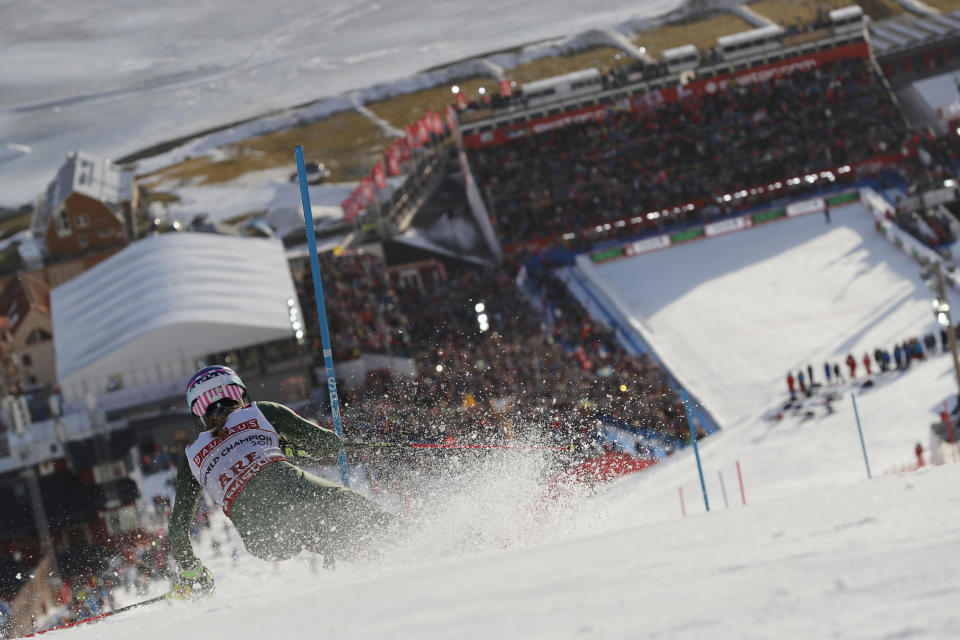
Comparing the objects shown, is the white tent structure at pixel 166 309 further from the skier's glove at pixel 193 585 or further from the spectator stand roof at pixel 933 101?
the spectator stand roof at pixel 933 101

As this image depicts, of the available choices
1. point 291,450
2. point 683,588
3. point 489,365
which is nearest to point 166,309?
point 489,365

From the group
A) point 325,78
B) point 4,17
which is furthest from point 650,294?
point 4,17

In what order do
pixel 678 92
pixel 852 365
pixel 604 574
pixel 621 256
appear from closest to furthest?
pixel 604 574, pixel 852 365, pixel 621 256, pixel 678 92

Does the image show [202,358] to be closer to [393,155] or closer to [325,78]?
[393,155]

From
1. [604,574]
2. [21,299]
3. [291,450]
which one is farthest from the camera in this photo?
[21,299]

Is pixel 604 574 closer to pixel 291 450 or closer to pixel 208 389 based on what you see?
pixel 291 450

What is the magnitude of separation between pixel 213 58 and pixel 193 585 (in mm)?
66186

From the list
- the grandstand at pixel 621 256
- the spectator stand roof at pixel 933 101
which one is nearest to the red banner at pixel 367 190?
the grandstand at pixel 621 256

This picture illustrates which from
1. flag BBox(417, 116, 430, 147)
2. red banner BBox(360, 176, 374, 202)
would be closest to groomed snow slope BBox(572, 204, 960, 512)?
red banner BBox(360, 176, 374, 202)

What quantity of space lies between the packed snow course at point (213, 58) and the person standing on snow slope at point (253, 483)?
198 feet

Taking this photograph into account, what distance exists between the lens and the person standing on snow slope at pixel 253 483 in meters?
5.15

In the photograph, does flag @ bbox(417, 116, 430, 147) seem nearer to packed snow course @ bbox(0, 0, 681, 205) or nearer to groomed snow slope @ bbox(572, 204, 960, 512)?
groomed snow slope @ bbox(572, 204, 960, 512)

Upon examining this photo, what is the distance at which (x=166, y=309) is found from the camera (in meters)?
23.8

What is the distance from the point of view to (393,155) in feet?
127
